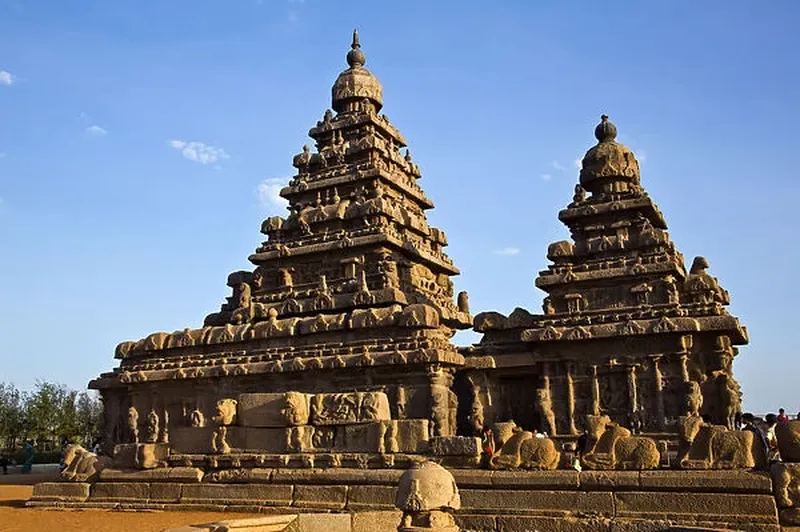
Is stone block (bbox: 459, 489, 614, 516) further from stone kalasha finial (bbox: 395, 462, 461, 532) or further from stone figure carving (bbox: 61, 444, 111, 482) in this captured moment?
stone figure carving (bbox: 61, 444, 111, 482)

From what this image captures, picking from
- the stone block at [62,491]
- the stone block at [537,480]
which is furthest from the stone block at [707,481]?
the stone block at [62,491]

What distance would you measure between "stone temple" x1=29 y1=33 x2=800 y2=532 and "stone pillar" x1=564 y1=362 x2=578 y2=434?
5cm

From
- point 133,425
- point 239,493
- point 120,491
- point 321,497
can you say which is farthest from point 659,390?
point 133,425

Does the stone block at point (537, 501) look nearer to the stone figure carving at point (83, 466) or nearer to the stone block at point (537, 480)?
the stone block at point (537, 480)

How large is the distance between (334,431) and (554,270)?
1056 cm

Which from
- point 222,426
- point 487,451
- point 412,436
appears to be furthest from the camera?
point 222,426

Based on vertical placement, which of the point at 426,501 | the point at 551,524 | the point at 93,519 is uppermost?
the point at 426,501

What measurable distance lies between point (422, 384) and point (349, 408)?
526 centimetres

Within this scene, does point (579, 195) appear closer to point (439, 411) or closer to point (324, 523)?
point (439, 411)

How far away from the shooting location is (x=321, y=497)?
50.9 feet

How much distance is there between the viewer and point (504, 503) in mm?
13320

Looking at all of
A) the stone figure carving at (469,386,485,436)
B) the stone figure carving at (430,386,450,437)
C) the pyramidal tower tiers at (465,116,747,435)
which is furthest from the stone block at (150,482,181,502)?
the pyramidal tower tiers at (465,116,747,435)

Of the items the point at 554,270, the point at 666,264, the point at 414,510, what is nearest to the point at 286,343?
the point at 554,270

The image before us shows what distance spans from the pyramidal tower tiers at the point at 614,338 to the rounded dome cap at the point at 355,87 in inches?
417
